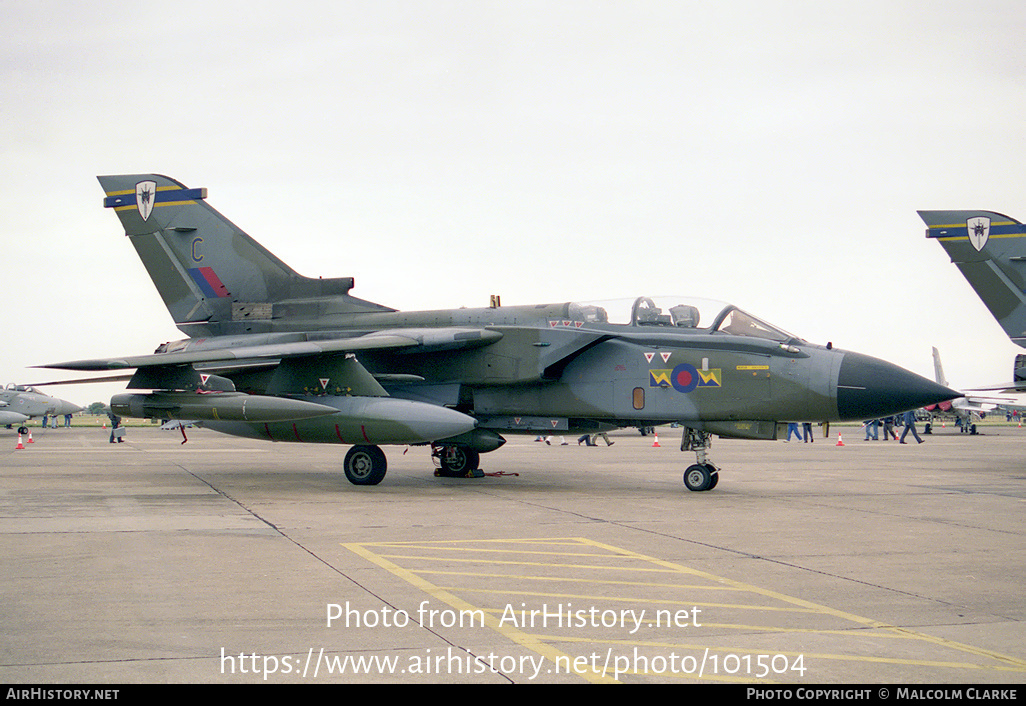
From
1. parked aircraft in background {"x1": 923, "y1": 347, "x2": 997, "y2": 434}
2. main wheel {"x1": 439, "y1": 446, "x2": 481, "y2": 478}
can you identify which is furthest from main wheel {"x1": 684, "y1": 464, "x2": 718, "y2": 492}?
parked aircraft in background {"x1": 923, "y1": 347, "x2": 997, "y2": 434}

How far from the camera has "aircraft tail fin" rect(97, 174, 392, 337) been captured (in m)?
16.6

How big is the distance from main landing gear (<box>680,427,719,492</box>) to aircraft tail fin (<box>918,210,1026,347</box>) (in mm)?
7500

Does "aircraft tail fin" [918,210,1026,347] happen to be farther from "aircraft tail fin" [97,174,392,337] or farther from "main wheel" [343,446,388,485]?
"main wheel" [343,446,388,485]

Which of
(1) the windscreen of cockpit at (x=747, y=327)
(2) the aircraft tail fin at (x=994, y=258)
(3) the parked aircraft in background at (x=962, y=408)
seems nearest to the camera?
(1) the windscreen of cockpit at (x=747, y=327)

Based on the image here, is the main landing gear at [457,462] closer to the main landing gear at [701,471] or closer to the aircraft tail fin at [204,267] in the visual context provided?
the aircraft tail fin at [204,267]

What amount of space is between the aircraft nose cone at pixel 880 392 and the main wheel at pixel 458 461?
634 cm

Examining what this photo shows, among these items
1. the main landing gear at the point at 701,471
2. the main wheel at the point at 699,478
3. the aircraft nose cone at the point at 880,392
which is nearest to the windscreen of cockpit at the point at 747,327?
the aircraft nose cone at the point at 880,392

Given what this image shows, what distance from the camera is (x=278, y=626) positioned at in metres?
5.08

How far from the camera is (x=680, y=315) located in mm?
13516

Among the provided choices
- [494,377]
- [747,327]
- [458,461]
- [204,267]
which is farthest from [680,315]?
[204,267]

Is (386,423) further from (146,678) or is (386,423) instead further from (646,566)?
(146,678)

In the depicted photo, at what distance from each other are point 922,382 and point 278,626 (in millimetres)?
9742

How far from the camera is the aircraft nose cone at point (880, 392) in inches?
465

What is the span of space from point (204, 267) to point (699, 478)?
9.95 metres
